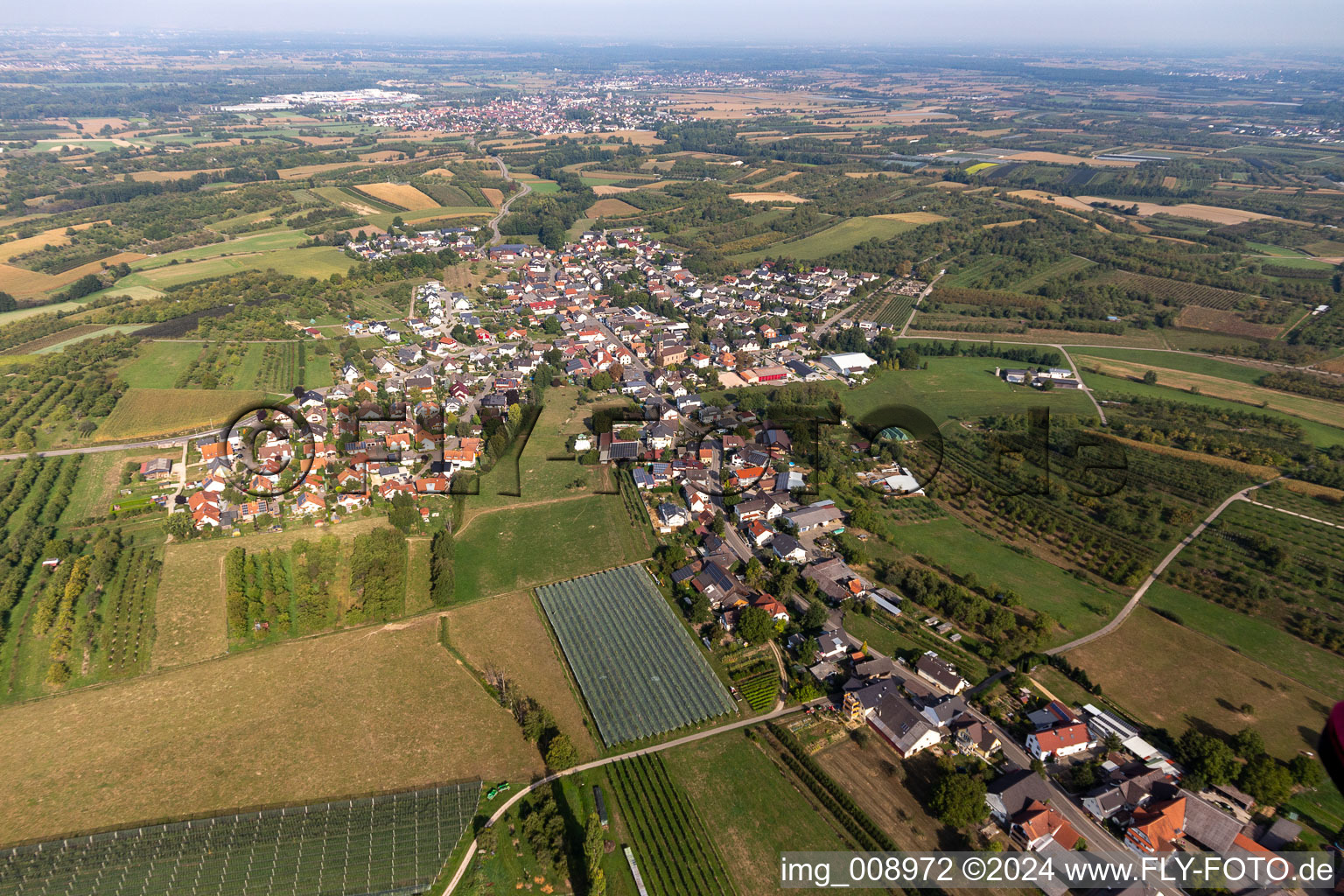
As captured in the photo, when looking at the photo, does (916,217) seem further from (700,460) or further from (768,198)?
(700,460)

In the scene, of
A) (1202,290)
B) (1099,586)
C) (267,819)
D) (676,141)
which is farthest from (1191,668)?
(676,141)

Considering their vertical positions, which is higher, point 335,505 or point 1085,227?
point 1085,227

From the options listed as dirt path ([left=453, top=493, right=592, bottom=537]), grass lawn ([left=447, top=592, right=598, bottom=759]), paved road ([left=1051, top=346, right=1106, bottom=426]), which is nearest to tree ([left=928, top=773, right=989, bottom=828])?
grass lawn ([left=447, top=592, right=598, bottom=759])

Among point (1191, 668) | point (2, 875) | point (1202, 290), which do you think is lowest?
point (2, 875)

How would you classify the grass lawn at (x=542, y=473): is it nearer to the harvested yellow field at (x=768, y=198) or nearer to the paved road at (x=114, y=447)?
the paved road at (x=114, y=447)

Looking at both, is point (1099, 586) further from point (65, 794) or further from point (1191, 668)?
point (65, 794)

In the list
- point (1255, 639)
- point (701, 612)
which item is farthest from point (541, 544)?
point (1255, 639)

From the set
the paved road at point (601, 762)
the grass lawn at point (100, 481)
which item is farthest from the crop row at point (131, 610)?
the paved road at point (601, 762)

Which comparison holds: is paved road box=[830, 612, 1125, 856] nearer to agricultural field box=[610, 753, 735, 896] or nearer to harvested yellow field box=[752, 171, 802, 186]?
agricultural field box=[610, 753, 735, 896]

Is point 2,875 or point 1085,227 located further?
point 1085,227
